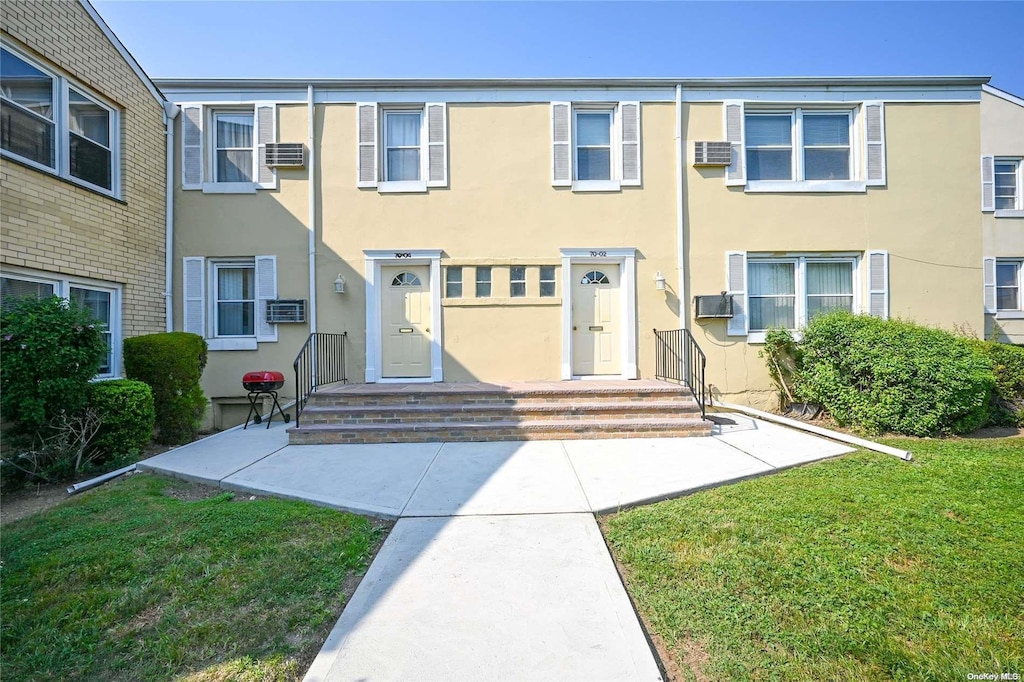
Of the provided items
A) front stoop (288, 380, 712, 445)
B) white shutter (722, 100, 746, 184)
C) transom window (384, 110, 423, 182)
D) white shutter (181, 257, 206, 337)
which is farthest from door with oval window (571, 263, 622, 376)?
white shutter (181, 257, 206, 337)

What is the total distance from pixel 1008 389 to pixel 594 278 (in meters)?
6.30

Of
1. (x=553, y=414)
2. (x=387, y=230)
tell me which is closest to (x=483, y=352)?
(x=553, y=414)

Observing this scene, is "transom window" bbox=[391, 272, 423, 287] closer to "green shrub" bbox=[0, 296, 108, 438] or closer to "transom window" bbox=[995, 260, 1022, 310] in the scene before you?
"green shrub" bbox=[0, 296, 108, 438]

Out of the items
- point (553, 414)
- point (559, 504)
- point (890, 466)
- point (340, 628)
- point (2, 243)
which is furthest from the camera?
point (553, 414)

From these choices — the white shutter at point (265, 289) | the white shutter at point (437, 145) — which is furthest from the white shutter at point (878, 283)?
the white shutter at point (265, 289)

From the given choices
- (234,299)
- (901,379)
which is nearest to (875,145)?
(901,379)

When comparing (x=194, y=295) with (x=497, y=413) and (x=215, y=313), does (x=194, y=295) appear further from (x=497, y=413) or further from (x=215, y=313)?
(x=497, y=413)

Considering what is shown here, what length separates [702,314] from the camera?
26.1 feet

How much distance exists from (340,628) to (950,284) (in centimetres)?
1084

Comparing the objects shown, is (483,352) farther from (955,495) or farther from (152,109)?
(152,109)

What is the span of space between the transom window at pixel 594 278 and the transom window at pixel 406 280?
2964mm

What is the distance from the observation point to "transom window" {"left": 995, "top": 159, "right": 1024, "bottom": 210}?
9.73 meters

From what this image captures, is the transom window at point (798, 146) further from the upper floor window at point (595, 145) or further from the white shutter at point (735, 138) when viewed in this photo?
the upper floor window at point (595, 145)

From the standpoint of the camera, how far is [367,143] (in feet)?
26.2
